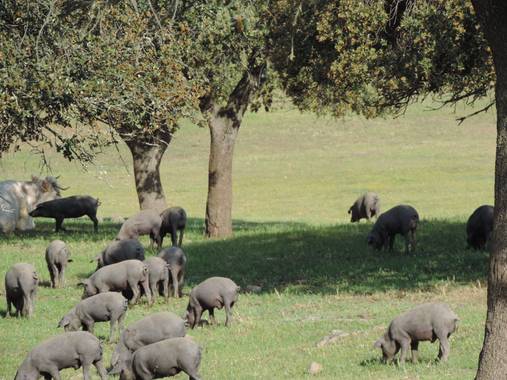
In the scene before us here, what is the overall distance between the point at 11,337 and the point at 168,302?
10.9 ft

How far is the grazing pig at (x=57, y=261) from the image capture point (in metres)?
22.5

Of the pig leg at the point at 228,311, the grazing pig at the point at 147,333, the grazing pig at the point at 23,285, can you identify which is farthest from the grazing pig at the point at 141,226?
the grazing pig at the point at 147,333

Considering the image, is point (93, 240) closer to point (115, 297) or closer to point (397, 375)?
point (115, 297)

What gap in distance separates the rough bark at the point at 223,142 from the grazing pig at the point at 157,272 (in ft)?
33.5

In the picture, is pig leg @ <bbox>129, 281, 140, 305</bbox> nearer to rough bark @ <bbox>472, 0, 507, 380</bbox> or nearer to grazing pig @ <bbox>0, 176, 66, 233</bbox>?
rough bark @ <bbox>472, 0, 507, 380</bbox>

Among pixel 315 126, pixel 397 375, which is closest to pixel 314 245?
pixel 397 375

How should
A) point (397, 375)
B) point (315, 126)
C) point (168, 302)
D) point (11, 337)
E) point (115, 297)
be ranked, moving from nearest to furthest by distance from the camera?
point (397, 375) < point (115, 297) < point (11, 337) < point (168, 302) < point (315, 126)

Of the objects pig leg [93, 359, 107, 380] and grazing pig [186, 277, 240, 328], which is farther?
grazing pig [186, 277, 240, 328]

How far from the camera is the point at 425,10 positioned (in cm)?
2245

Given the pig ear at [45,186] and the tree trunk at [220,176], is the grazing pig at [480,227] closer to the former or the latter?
the tree trunk at [220,176]

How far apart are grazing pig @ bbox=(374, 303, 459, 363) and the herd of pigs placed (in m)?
0.01

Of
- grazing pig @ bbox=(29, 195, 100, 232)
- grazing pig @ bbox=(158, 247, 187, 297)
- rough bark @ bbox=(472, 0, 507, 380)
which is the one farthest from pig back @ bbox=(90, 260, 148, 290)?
grazing pig @ bbox=(29, 195, 100, 232)

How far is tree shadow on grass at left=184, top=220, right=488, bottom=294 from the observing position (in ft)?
70.6

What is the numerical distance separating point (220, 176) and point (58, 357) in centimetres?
1749
